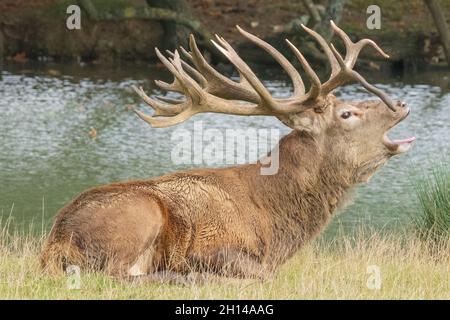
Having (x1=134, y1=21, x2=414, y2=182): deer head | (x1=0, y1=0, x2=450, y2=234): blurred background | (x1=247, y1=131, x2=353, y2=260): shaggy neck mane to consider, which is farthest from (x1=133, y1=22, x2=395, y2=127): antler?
(x1=0, y1=0, x2=450, y2=234): blurred background

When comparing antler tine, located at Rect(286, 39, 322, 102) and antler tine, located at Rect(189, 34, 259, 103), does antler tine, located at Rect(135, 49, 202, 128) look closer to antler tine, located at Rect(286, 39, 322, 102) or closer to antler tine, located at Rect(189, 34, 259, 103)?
antler tine, located at Rect(189, 34, 259, 103)

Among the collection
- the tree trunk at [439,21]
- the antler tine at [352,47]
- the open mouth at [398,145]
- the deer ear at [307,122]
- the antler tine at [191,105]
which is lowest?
the open mouth at [398,145]

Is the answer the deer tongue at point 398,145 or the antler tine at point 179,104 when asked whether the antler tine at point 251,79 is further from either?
the deer tongue at point 398,145

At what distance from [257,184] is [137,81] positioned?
37.8 feet

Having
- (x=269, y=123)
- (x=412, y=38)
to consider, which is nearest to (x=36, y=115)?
(x=269, y=123)

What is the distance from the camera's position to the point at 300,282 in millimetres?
6691

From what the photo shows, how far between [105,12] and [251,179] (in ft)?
40.1

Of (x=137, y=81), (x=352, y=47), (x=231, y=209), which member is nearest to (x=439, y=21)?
(x=137, y=81)

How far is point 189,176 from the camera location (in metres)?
7.16

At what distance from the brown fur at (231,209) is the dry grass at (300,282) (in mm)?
213

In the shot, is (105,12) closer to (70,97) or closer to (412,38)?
(70,97)

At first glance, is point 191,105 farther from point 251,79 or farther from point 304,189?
point 304,189

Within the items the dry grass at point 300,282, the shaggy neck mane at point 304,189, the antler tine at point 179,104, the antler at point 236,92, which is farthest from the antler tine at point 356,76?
the dry grass at point 300,282

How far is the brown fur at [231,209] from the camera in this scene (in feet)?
21.8
